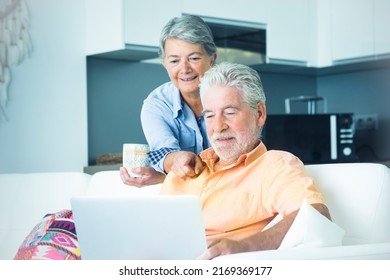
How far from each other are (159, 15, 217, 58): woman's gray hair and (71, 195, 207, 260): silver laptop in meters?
0.57

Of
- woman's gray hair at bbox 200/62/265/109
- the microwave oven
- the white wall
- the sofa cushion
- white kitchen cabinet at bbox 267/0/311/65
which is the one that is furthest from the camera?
the microwave oven

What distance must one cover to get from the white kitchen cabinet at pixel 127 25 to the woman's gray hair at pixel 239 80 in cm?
60

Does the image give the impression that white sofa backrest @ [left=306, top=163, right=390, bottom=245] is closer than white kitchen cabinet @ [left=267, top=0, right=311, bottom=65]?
Yes

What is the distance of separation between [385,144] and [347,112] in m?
0.18

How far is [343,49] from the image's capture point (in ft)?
8.79

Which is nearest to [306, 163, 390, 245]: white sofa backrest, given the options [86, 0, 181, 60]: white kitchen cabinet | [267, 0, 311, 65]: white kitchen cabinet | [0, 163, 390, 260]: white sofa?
[0, 163, 390, 260]: white sofa

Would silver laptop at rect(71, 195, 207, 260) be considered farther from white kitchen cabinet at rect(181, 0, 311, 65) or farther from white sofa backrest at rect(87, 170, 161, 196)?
white kitchen cabinet at rect(181, 0, 311, 65)

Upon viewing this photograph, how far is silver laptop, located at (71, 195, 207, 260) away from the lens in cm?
130

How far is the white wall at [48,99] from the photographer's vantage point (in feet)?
6.71

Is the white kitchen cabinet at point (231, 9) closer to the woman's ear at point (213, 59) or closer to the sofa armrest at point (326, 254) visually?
the woman's ear at point (213, 59)

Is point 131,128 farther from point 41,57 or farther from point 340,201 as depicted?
point 340,201

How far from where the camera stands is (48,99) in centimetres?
209

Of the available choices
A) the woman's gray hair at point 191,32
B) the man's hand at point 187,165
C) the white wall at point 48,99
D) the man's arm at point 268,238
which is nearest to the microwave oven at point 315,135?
the white wall at point 48,99

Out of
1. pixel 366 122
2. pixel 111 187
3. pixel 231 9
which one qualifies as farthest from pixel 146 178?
pixel 366 122
